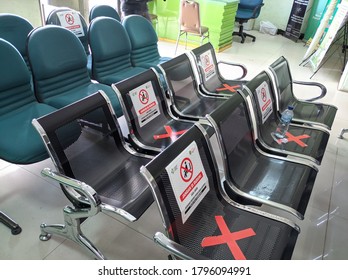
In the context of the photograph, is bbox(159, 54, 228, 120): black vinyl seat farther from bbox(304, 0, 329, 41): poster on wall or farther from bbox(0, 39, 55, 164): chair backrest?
bbox(304, 0, 329, 41): poster on wall

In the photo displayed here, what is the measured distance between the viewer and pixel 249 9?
6254 mm

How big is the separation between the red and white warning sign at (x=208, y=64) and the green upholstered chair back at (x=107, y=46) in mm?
759

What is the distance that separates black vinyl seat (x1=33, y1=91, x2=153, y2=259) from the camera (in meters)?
1.25

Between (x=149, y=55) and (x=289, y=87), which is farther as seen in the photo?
(x=149, y=55)

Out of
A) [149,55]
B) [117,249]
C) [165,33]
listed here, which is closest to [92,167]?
[117,249]

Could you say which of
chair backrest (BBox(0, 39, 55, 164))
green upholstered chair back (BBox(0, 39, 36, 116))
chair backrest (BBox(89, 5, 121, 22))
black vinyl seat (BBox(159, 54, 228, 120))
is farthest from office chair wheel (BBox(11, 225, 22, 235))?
chair backrest (BBox(89, 5, 121, 22))

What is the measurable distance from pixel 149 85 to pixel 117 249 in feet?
3.53

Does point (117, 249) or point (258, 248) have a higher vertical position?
point (258, 248)

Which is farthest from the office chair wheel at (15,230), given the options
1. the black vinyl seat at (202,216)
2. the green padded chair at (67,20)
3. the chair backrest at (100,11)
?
the chair backrest at (100,11)

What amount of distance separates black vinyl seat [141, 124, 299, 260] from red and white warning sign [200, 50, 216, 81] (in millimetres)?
1565

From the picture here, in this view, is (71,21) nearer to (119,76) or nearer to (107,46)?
(107,46)

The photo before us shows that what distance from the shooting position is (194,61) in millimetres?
2521

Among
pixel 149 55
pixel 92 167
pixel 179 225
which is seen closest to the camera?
pixel 179 225
